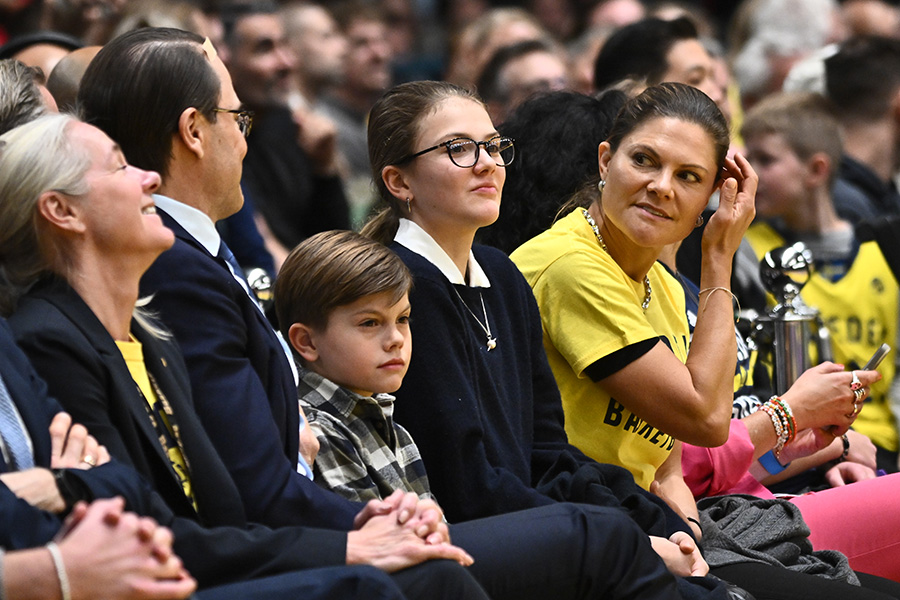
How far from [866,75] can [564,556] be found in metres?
3.67

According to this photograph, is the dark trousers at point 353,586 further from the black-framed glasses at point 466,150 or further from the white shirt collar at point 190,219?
the black-framed glasses at point 466,150

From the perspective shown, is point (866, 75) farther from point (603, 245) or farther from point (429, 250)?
point (429, 250)

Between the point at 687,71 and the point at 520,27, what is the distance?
301cm

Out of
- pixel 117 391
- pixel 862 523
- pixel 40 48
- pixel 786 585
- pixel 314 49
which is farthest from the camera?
pixel 314 49

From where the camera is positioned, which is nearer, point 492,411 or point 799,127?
point 492,411

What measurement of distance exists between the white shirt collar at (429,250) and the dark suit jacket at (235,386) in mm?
468

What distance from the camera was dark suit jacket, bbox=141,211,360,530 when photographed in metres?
2.20

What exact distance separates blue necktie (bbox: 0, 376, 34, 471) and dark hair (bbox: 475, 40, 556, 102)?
153 inches

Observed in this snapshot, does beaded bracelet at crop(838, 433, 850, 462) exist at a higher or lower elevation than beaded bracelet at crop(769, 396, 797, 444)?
lower

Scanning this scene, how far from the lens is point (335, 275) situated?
2496mm

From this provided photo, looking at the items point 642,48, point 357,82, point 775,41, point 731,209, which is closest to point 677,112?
point 731,209

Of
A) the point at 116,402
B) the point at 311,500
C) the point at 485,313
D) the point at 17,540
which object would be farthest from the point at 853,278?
the point at 17,540

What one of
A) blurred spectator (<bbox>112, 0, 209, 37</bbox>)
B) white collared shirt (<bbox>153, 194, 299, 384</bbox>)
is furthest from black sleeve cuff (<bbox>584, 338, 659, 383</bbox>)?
blurred spectator (<bbox>112, 0, 209, 37</bbox>)

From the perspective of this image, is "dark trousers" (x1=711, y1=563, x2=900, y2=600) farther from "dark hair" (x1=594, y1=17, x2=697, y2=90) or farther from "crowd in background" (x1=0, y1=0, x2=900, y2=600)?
"dark hair" (x1=594, y1=17, x2=697, y2=90)
